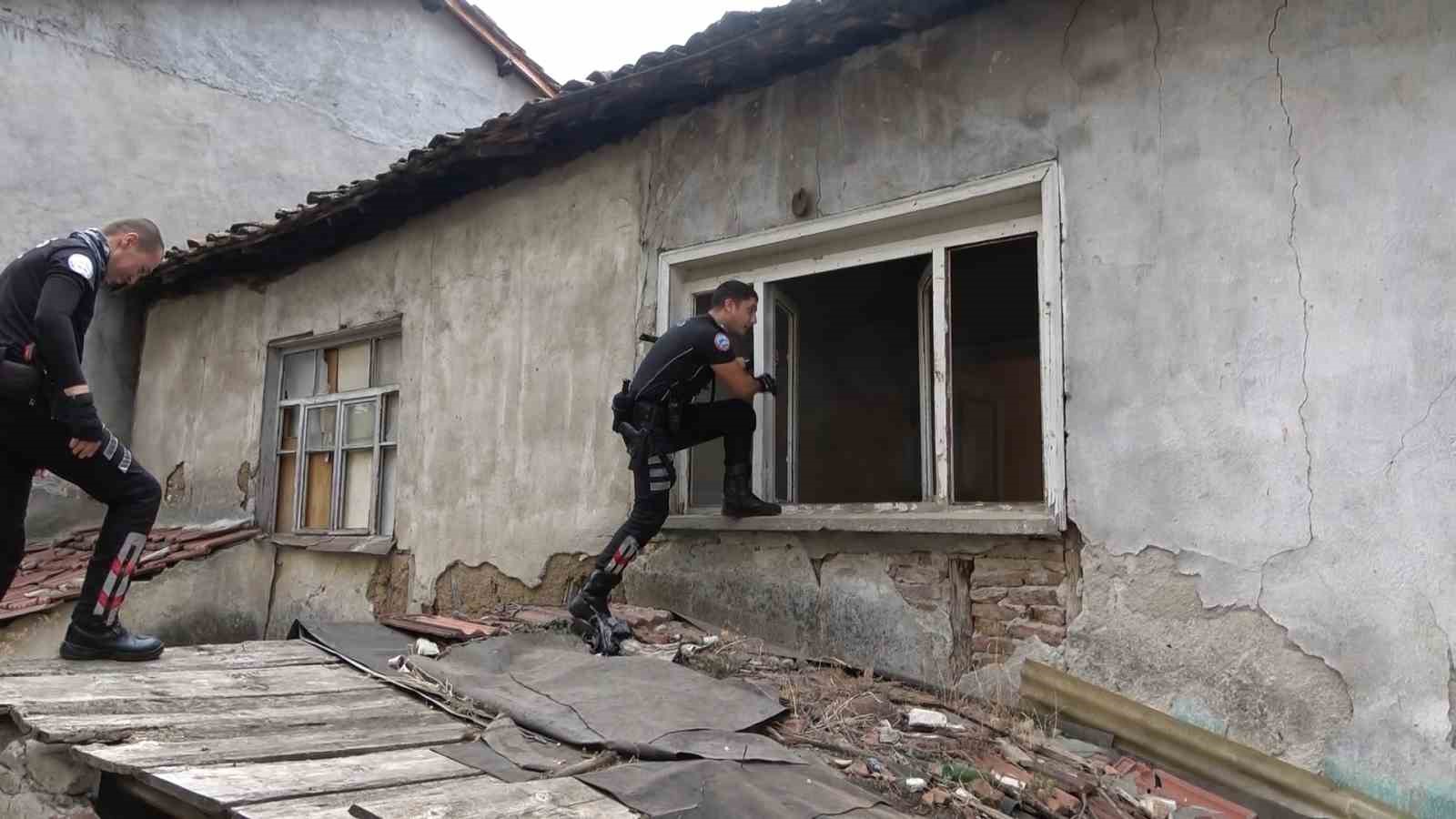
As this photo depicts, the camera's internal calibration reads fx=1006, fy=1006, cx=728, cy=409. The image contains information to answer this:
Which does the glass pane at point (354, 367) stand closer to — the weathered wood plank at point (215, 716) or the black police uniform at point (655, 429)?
the black police uniform at point (655, 429)

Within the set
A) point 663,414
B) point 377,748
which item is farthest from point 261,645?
point 663,414

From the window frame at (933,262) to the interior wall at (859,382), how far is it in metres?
0.14

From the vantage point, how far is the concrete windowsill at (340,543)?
7113mm

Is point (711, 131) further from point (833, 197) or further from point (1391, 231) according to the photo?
point (1391, 231)

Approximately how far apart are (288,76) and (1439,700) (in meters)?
11.4

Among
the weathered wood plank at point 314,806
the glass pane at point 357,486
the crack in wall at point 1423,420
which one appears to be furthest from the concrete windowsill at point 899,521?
the glass pane at point 357,486

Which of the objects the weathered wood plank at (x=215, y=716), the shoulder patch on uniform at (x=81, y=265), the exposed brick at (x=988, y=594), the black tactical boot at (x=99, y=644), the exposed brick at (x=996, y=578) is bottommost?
the weathered wood plank at (x=215, y=716)

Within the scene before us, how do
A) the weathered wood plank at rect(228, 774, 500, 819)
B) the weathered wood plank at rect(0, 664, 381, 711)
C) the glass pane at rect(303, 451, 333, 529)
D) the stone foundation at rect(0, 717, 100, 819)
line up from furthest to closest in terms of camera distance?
1. the glass pane at rect(303, 451, 333, 529)
2. the weathered wood plank at rect(0, 664, 381, 711)
3. the stone foundation at rect(0, 717, 100, 819)
4. the weathered wood plank at rect(228, 774, 500, 819)

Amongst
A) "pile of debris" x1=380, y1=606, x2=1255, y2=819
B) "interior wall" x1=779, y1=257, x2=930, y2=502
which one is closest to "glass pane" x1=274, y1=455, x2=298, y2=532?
"pile of debris" x1=380, y1=606, x2=1255, y2=819

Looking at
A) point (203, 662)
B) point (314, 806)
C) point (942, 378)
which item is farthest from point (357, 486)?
point (314, 806)

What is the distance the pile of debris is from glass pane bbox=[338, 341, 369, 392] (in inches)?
154

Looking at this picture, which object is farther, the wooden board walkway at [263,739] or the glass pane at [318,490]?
the glass pane at [318,490]

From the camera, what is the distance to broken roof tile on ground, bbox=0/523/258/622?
23.1 ft

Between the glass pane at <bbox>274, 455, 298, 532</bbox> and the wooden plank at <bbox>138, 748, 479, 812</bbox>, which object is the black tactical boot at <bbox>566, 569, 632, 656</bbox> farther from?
the glass pane at <bbox>274, 455, 298, 532</bbox>
